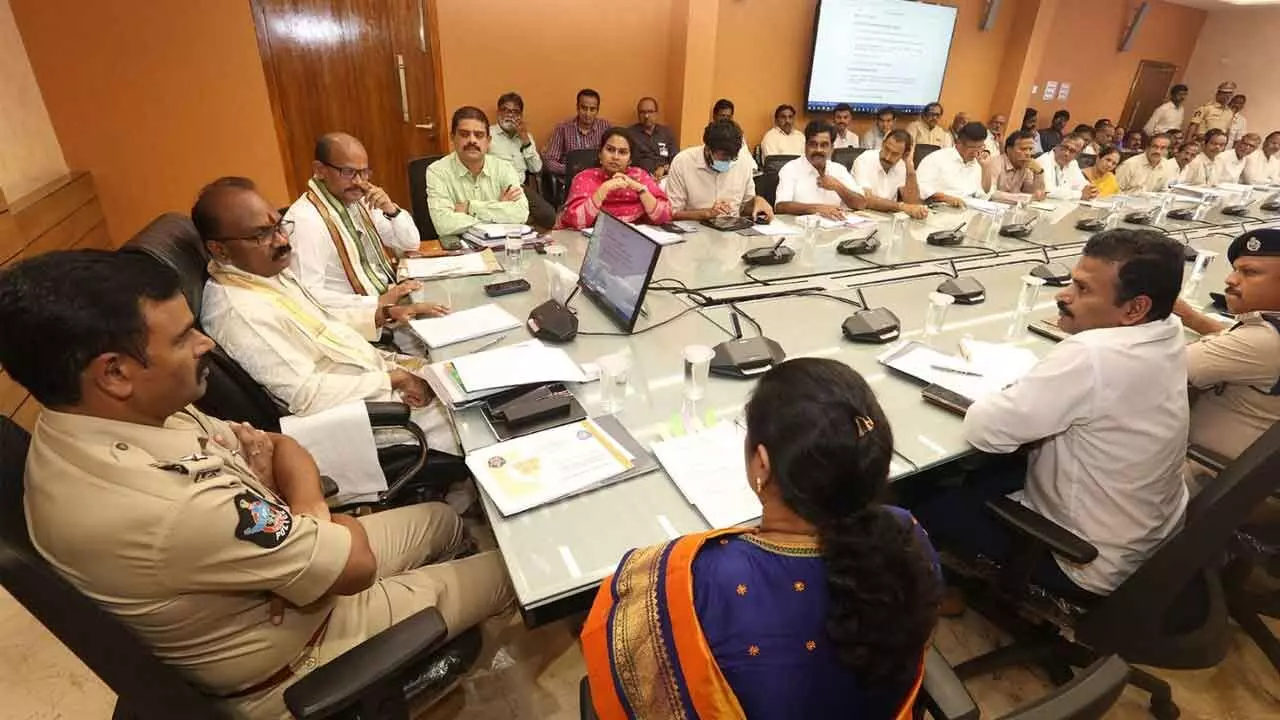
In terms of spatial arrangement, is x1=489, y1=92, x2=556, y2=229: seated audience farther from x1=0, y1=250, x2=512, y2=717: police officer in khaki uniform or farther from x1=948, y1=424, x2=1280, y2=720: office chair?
x1=948, y1=424, x2=1280, y2=720: office chair

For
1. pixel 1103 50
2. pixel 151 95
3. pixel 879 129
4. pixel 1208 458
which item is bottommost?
pixel 1208 458

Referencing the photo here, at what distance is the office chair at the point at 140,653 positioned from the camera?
0.68 m

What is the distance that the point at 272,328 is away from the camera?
1532 mm

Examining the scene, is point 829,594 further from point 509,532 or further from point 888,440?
point 509,532

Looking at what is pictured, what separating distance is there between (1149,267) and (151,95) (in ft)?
16.1

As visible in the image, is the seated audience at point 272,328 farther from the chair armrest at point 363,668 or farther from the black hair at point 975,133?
the black hair at point 975,133

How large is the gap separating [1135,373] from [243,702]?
184cm

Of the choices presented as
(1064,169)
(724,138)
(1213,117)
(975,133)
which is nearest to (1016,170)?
(1064,169)

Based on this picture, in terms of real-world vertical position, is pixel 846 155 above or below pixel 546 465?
above

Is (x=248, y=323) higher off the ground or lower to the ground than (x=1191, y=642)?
higher

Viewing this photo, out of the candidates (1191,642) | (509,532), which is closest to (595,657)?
(509,532)

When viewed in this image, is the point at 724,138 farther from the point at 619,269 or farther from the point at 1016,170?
the point at 1016,170

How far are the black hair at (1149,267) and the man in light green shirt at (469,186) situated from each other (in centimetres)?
255

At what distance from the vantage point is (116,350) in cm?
86
